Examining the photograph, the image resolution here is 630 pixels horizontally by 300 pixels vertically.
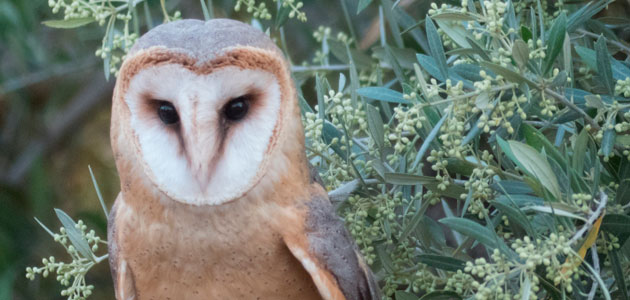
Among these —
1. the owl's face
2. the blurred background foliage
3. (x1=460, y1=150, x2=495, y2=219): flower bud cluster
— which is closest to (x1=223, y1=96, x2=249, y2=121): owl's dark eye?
the owl's face

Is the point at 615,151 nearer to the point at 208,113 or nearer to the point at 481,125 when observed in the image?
the point at 481,125

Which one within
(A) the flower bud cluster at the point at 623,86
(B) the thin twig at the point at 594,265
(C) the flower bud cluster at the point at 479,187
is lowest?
(B) the thin twig at the point at 594,265

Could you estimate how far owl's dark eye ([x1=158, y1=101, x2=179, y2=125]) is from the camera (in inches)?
55.4

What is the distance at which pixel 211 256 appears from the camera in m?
1.59

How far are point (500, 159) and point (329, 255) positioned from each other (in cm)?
33

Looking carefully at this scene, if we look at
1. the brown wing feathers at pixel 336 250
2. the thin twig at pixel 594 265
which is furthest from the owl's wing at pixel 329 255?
the thin twig at pixel 594 265

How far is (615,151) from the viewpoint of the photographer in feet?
5.00

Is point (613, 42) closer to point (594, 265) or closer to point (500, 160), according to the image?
point (500, 160)

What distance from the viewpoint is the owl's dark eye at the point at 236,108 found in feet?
4.65

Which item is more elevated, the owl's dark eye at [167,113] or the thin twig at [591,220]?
the owl's dark eye at [167,113]

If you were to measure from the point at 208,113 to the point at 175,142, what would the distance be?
0.31 feet

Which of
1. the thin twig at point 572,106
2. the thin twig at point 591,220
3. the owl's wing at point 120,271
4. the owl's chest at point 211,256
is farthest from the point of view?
the owl's wing at point 120,271

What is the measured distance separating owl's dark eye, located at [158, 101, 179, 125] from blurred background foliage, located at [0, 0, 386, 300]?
1089mm

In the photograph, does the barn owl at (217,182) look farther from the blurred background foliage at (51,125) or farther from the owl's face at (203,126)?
the blurred background foliage at (51,125)
